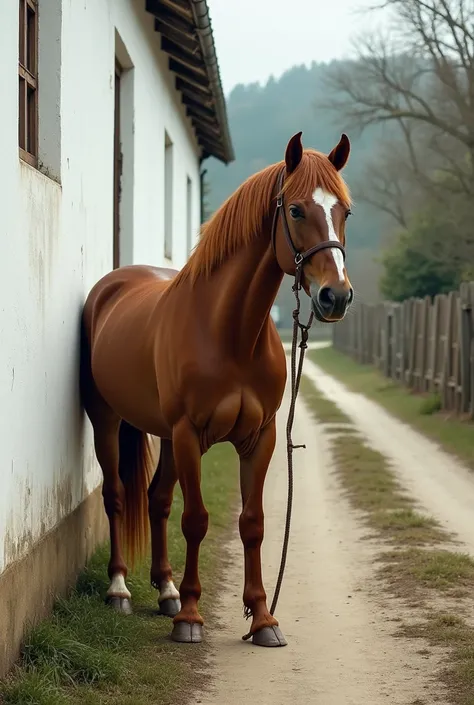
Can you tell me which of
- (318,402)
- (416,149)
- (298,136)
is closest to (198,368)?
(298,136)

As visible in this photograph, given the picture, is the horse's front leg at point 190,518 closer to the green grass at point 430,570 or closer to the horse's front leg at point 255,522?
the horse's front leg at point 255,522

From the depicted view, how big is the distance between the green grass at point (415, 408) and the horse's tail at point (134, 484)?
6.39 m

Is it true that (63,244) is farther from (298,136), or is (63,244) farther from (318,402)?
(318,402)

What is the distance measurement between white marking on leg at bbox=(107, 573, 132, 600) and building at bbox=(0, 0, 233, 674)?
24 cm

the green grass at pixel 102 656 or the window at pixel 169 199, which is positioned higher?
the window at pixel 169 199

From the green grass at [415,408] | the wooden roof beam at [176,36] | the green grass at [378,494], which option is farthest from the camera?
the green grass at [415,408]

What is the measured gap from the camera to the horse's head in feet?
13.9

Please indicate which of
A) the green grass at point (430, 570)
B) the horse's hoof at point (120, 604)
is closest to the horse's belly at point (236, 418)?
the horse's hoof at point (120, 604)

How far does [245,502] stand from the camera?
5188 millimetres

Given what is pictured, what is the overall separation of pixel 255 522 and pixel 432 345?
48.3 feet

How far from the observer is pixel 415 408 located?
18.1m

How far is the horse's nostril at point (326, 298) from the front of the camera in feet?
13.7

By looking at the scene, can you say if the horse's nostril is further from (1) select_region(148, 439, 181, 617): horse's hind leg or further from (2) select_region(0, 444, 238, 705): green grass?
(1) select_region(148, 439, 181, 617): horse's hind leg

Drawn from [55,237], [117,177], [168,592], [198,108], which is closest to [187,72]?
[198,108]
